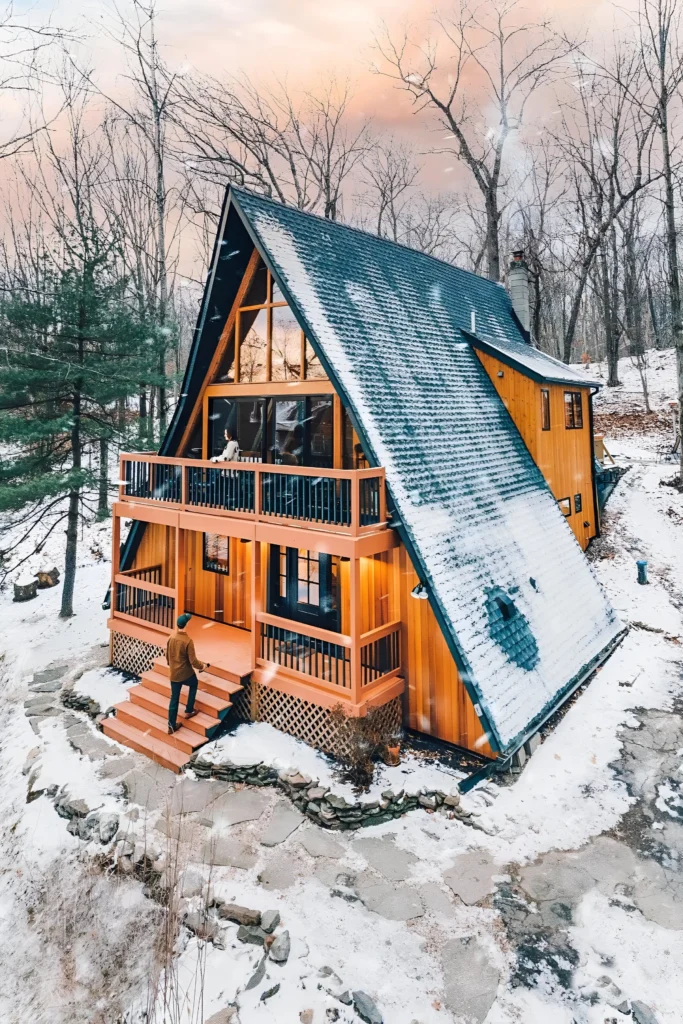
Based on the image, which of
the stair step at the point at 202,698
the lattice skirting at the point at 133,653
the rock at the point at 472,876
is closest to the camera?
the rock at the point at 472,876

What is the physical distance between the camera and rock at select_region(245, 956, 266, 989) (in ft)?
15.5

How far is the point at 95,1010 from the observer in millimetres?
4715

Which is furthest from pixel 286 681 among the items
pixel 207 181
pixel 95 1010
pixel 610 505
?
pixel 207 181

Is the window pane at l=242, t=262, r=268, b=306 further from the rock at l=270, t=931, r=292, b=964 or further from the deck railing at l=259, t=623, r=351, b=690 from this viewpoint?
the rock at l=270, t=931, r=292, b=964

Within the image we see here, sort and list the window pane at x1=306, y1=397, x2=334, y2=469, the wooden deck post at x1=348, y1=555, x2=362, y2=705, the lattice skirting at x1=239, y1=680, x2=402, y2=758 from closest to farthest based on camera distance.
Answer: the wooden deck post at x1=348, y1=555, x2=362, y2=705, the lattice skirting at x1=239, y1=680, x2=402, y2=758, the window pane at x1=306, y1=397, x2=334, y2=469

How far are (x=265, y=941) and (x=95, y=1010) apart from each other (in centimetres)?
155

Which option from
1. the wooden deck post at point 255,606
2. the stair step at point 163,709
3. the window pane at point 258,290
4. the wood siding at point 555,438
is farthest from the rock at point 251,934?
the wood siding at point 555,438

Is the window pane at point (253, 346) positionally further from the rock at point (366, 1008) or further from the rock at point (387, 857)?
the rock at point (366, 1008)

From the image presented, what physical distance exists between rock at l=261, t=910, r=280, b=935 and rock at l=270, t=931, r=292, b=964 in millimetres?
157

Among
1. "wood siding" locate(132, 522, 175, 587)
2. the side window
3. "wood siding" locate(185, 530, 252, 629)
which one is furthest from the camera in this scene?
the side window

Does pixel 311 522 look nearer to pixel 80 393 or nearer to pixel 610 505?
pixel 80 393

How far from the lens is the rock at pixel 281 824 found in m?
6.48

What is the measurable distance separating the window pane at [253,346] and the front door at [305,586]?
11.9 ft

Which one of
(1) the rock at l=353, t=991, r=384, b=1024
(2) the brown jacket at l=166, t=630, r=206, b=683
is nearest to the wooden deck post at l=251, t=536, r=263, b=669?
(2) the brown jacket at l=166, t=630, r=206, b=683
